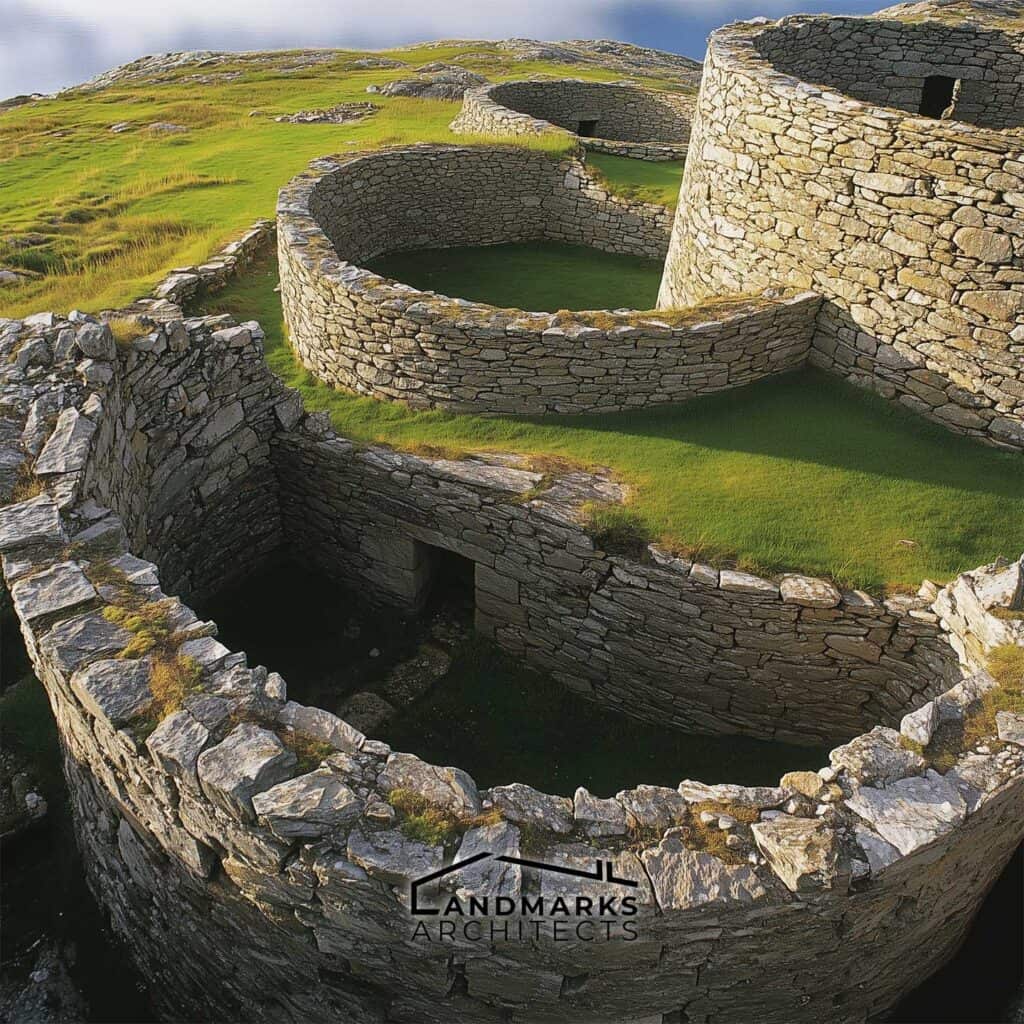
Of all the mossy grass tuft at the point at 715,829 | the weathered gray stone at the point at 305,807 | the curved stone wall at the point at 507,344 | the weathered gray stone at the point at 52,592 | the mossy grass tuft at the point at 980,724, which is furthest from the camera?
the curved stone wall at the point at 507,344

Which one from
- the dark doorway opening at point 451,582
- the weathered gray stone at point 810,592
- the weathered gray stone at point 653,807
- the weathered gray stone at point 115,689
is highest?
the weathered gray stone at point 115,689

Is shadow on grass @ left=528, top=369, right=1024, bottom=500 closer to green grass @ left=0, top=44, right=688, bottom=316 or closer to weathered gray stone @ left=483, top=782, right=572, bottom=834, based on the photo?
weathered gray stone @ left=483, top=782, right=572, bottom=834

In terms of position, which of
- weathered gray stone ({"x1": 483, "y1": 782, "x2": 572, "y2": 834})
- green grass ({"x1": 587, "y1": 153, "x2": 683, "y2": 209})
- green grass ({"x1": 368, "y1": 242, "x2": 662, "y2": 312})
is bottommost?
green grass ({"x1": 368, "y1": 242, "x2": 662, "y2": 312})

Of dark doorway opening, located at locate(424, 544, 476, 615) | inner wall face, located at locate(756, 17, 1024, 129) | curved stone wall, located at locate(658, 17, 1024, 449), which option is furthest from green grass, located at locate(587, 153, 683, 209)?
dark doorway opening, located at locate(424, 544, 476, 615)

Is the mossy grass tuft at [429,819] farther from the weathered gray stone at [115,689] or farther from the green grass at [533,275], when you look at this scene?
the green grass at [533,275]

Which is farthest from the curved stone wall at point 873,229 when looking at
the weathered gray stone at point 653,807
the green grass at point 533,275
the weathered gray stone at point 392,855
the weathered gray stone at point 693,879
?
the weathered gray stone at point 392,855

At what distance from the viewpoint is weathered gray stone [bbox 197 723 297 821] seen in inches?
168

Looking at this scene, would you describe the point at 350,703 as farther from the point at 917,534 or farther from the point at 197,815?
the point at 917,534

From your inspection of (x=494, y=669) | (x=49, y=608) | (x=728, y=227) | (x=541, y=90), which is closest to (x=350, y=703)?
(x=494, y=669)

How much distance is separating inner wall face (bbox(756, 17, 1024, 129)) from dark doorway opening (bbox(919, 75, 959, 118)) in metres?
0.02

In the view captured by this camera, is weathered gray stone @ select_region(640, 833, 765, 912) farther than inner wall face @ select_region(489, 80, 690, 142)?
No

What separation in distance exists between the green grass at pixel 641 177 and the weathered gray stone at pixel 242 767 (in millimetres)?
13760

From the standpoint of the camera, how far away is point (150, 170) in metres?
23.6

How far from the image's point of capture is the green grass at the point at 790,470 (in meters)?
7.79
